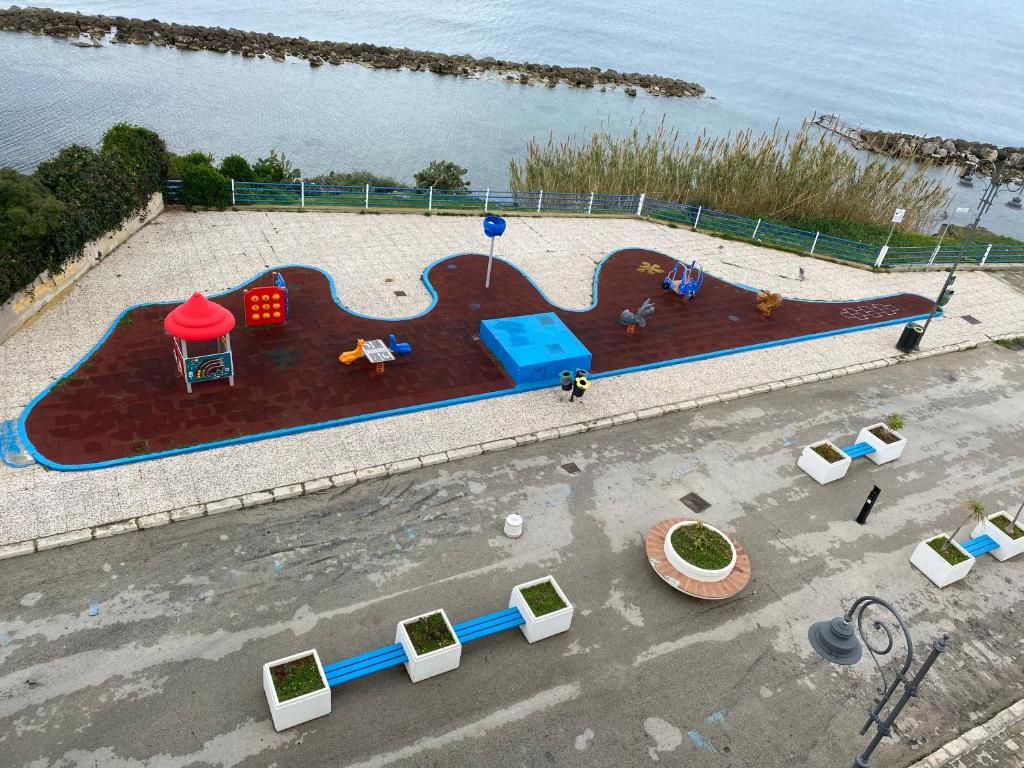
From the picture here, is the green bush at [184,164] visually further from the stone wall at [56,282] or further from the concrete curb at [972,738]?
the concrete curb at [972,738]

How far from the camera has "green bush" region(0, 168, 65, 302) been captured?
13656 mm

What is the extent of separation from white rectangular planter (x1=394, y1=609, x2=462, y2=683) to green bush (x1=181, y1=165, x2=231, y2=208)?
17.1 metres

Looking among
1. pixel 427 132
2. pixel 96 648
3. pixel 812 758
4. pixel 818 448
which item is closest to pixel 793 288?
Answer: pixel 818 448

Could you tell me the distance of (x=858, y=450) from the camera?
553 inches

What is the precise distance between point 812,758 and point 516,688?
13.2 ft

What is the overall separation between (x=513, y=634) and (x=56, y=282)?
13820 mm

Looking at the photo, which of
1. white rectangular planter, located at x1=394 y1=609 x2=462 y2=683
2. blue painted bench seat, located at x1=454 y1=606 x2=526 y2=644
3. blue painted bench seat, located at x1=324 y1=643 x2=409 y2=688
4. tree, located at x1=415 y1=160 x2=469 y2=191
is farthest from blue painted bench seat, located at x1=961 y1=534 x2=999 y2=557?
tree, located at x1=415 y1=160 x2=469 y2=191

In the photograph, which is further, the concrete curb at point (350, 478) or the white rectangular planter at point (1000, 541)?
the white rectangular planter at point (1000, 541)

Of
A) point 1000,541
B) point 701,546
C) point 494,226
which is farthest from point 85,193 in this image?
point 1000,541

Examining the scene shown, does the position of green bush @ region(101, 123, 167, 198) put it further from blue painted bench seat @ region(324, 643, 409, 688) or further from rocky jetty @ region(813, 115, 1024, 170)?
rocky jetty @ region(813, 115, 1024, 170)

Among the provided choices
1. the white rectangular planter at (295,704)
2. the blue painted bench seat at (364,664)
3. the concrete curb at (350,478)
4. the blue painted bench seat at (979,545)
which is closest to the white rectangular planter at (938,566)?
the blue painted bench seat at (979,545)

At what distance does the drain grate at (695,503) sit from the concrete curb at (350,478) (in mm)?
2425

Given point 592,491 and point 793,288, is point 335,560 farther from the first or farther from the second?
point 793,288

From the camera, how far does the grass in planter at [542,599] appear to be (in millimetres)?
9492
